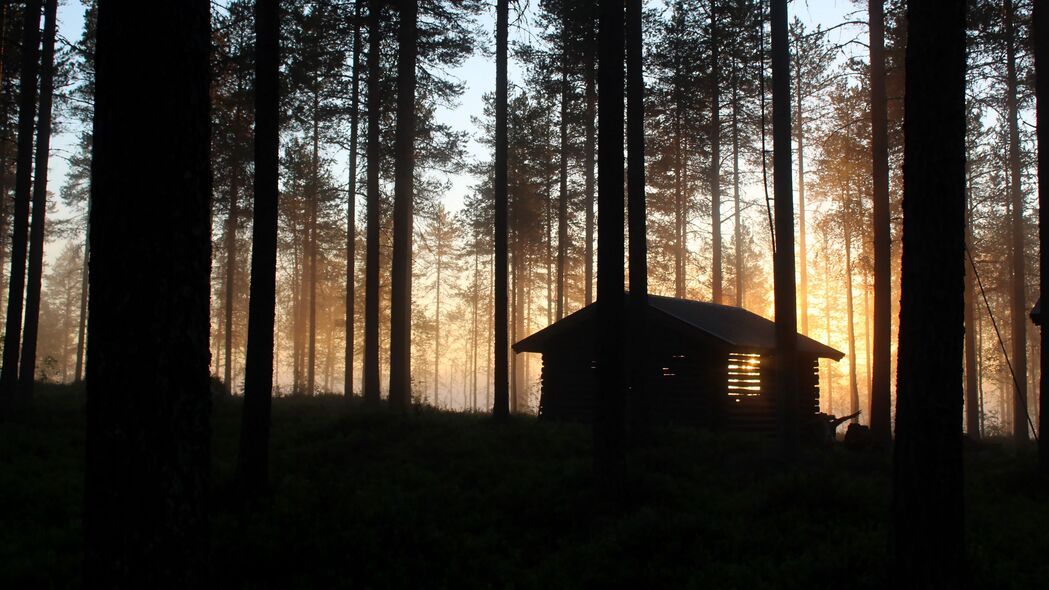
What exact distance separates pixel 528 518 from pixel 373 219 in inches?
558

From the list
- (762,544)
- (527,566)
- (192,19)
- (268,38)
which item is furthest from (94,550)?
(268,38)

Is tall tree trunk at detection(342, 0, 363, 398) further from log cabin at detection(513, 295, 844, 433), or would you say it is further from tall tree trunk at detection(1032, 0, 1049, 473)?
tall tree trunk at detection(1032, 0, 1049, 473)

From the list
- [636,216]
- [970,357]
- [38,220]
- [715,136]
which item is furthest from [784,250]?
[970,357]

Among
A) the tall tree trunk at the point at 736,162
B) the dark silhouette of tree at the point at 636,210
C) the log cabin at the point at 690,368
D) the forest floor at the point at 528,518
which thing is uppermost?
the tall tree trunk at the point at 736,162

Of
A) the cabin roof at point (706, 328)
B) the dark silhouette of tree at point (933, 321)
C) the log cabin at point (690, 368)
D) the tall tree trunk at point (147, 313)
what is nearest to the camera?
the tall tree trunk at point (147, 313)

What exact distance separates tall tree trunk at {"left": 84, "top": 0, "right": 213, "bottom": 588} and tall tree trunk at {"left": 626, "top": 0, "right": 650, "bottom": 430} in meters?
10.8

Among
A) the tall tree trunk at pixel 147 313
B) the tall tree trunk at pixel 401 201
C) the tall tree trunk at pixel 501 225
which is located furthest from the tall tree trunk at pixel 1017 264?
the tall tree trunk at pixel 147 313

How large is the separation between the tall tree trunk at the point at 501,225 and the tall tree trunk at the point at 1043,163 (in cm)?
1071

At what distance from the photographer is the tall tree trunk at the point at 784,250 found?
44.0 feet

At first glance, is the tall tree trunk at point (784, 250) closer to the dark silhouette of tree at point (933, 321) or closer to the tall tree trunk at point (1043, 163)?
the tall tree trunk at point (1043, 163)

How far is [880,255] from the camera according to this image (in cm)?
1652

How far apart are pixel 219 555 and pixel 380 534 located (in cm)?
190

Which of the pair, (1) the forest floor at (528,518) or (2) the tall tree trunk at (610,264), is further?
(2) the tall tree trunk at (610,264)

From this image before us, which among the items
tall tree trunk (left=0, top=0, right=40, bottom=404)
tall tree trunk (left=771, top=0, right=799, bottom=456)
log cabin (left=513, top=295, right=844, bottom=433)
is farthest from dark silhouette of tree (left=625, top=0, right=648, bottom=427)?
tall tree trunk (left=0, top=0, right=40, bottom=404)
